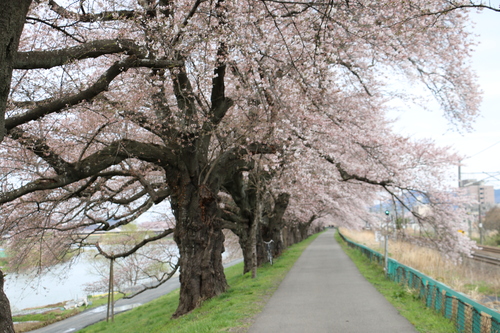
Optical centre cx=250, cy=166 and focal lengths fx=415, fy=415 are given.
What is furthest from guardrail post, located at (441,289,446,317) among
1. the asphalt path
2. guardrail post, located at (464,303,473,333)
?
the asphalt path

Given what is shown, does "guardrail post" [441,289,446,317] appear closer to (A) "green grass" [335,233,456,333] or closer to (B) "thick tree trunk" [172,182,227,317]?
(A) "green grass" [335,233,456,333]

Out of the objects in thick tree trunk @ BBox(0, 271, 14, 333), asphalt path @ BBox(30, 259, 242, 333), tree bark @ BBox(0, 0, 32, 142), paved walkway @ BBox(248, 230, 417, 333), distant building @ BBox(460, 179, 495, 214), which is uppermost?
tree bark @ BBox(0, 0, 32, 142)

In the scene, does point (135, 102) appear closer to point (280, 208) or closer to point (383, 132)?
point (383, 132)

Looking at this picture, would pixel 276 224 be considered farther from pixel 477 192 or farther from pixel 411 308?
pixel 477 192

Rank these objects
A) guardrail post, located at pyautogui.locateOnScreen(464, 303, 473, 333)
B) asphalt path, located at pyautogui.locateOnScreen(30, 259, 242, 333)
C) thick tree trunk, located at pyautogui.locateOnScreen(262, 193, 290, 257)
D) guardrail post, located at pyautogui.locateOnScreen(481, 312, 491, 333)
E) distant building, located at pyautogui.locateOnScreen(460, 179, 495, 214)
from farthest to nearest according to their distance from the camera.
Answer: distant building, located at pyautogui.locateOnScreen(460, 179, 495, 214)
asphalt path, located at pyautogui.locateOnScreen(30, 259, 242, 333)
thick tree trunk, located at pyautogui.locateOnScreen(262, 193, 290, 257)
guardrail post, located at pyautogui.locateOnScreen(464, 303, 473, 333)
guardrail post, located at pyautogui.locateOnScreen(481, 312, 491, 333)

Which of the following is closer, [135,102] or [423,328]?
[423,328]

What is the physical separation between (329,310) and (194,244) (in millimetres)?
4252

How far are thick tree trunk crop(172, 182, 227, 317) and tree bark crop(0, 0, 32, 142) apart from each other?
7967 mm

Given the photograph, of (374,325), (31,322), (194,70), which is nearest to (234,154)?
(194,70)

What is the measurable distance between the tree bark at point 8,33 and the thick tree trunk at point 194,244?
7967 millimetres

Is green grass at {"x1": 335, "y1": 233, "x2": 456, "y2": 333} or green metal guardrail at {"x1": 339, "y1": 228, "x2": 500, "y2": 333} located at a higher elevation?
green metal guardrail at {"x1": 339, "y1": 228, "x2": 500, "y2": 333}

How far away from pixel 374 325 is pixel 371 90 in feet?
28.6

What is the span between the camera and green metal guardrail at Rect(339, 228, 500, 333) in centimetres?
588

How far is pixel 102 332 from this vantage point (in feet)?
60.2
